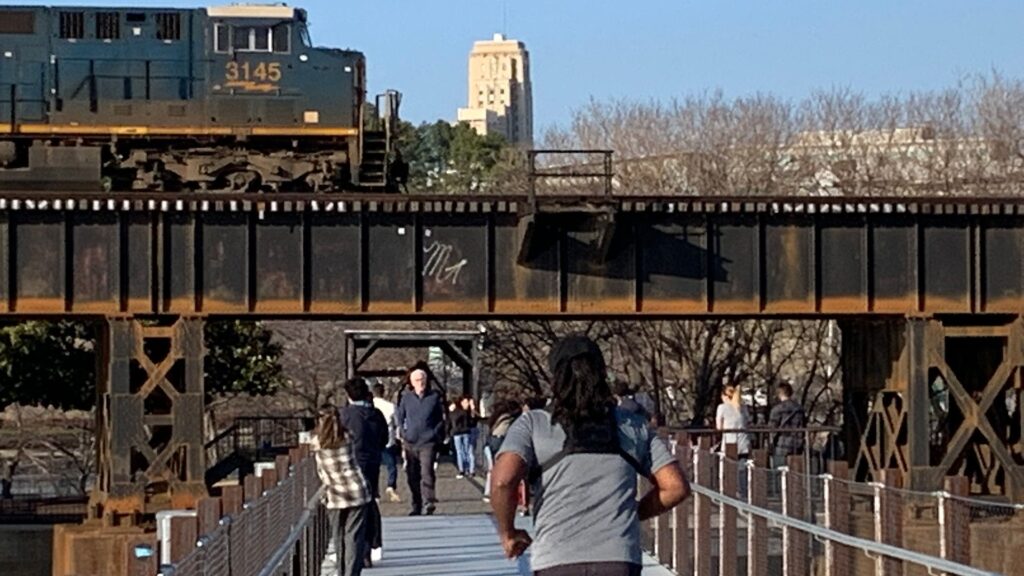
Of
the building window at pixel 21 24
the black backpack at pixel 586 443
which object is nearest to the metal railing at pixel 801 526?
the black backpack at pixel 586 443

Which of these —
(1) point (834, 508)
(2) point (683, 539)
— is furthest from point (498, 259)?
(1) point (834, 508)

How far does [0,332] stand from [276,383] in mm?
10024

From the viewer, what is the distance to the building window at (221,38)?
43.3m

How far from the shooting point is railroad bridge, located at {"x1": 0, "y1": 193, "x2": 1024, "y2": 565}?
117ft

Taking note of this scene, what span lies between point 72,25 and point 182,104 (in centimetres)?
296

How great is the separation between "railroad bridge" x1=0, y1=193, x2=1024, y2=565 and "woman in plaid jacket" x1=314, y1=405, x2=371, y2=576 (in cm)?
1643

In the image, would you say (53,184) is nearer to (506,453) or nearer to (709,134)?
(506,453)

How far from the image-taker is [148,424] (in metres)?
36.5

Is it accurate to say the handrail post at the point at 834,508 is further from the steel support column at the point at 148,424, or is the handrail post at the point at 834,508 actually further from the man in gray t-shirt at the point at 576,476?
Result: the steel support column at the point at 148,424

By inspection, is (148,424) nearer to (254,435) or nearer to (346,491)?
(346,491)

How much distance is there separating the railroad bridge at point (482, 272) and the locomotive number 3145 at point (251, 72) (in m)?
7.37

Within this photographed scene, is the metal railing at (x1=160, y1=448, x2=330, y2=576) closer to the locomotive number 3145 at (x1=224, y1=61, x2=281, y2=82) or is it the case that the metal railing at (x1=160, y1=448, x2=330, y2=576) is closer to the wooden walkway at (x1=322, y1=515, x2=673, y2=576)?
the wooden walkway at (x1=322, y1=515, x2=673, y2=576)

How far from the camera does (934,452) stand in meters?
41.8

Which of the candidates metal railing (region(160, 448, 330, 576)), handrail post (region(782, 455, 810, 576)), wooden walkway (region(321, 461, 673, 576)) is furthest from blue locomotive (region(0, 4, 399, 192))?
handrail post (region(782, 455, 810, 576))
